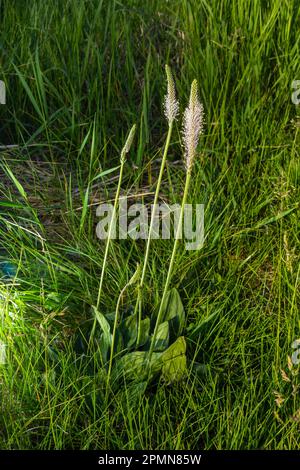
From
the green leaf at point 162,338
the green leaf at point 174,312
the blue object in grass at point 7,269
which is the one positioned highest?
the blue object in grass at point 7,269

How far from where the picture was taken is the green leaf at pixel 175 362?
77.6 inches

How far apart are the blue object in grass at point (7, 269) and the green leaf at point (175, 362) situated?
52cm

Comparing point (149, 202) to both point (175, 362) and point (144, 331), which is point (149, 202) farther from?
point (175, 362)

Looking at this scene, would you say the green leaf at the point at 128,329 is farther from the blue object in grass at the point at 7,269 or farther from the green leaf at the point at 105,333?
the blue object in grass at the point at 7,269

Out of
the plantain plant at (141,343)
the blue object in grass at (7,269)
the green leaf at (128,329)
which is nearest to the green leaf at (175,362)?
the plantain plant at (141,343)

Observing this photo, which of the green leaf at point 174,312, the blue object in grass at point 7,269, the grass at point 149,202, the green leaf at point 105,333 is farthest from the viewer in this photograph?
the blue object in grass at point 7,269

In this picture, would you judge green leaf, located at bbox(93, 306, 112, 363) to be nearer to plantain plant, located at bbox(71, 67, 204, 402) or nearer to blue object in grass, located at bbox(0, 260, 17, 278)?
plantain plant, located at bbox(71, 67, 204, 402)

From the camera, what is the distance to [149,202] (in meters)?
2.64

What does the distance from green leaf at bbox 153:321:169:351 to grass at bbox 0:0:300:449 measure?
0.09 meters

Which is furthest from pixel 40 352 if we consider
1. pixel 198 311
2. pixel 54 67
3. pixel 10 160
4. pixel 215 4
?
pixel 215 4

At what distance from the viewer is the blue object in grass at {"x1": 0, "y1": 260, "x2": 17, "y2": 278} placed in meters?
2.27

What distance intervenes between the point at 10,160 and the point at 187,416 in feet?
3.89

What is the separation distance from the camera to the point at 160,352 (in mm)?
2027

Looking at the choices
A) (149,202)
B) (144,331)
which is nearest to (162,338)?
(144,331)
